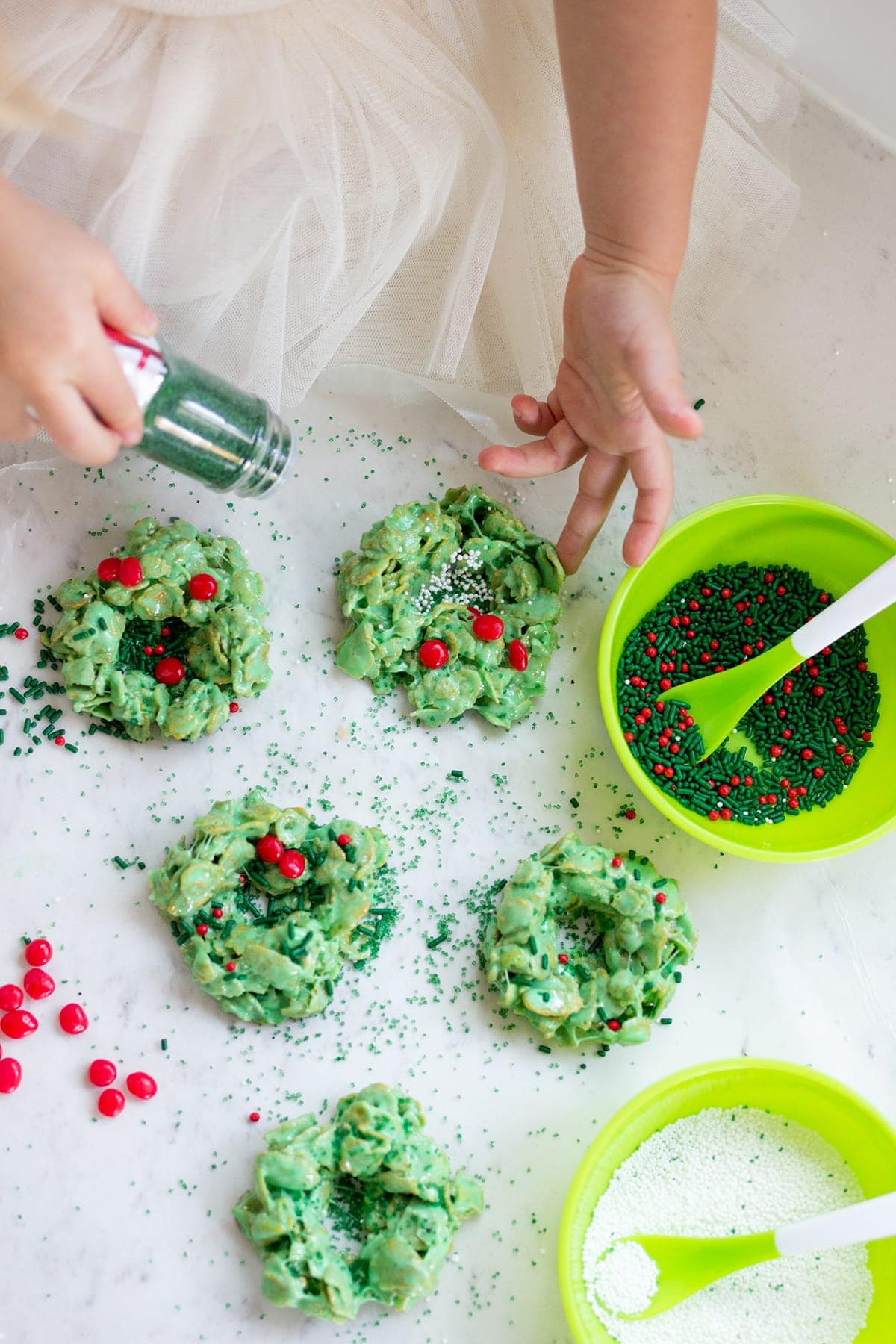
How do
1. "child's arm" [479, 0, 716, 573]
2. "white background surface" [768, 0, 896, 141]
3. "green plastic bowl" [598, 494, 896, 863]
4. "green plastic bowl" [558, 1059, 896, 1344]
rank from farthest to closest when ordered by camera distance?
1. "white background surface" [768, 0, 896, 141]
2. "green plastic bowl" [598, 494, 896, 863]
3. "green plastic bowl" [558, 1059, 896, 1344]
4. "child's arm" [479, 0, 716, 573]

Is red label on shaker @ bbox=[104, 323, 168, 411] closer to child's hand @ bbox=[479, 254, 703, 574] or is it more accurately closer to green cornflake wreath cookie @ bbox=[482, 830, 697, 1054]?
child's hand @ bbox=[479, 254, 703, 574]

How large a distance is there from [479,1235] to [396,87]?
1.11m

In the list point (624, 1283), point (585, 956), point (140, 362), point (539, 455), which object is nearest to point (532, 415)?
point (539, 455)

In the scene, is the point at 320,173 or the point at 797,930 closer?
the point at 320,173

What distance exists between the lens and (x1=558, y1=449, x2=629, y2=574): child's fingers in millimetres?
1225

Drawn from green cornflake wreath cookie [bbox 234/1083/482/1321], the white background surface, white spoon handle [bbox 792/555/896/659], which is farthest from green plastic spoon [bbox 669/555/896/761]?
the white background surface

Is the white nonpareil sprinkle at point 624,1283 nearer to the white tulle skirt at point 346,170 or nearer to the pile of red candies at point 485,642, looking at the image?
the pile of red candies at point 485,642

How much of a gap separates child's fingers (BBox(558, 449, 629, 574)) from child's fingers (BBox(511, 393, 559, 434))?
0.06 m

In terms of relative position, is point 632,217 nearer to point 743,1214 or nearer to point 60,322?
point 60,322

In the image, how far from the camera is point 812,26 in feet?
4.69

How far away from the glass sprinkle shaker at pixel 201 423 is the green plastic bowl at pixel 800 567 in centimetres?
40

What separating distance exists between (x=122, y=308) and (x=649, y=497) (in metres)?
0.52

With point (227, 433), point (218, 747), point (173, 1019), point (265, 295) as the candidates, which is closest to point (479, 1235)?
point (173, 1019)

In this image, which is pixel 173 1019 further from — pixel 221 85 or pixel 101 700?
pixel 221 85
